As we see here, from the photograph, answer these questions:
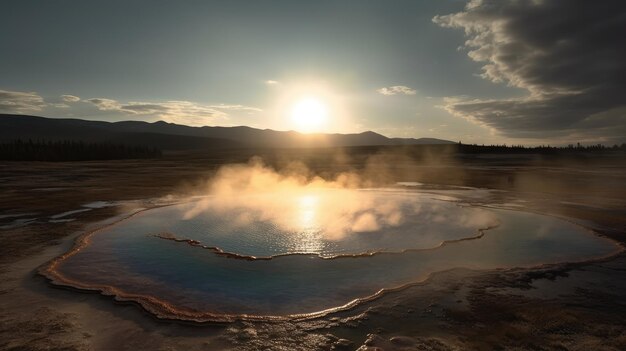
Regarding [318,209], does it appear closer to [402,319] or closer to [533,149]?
[402,319]

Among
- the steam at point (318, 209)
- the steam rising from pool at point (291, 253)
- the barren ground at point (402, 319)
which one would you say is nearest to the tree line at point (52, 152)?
the steam at point (318, 209)

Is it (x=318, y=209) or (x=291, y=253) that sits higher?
(x=318, y=209)

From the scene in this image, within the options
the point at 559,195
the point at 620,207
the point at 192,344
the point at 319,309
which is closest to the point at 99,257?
the point at 192,344

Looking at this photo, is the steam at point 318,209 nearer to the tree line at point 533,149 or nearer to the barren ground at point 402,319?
the barren ground at point 402,319

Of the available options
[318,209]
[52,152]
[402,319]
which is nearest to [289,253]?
[402,319]

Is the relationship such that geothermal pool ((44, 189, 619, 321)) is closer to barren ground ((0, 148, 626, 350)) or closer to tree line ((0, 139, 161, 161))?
barren ground ((0, 148, 626, 350))

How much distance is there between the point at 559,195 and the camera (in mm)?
20391

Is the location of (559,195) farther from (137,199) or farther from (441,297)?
(137,199)

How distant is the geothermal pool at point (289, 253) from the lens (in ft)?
21.9

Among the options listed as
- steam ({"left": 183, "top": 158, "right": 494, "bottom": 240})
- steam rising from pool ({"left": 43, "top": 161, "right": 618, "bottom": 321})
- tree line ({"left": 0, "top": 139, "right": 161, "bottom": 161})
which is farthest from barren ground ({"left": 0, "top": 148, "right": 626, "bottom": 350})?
tree line ({"left": 0, "top": 139, "right": 161, "bottom": 161})

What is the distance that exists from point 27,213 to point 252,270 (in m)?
11.4

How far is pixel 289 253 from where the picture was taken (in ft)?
30.3

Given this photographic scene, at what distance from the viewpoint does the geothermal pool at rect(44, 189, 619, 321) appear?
668 centimetres

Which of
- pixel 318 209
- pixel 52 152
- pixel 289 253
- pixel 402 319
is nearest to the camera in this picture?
pixel 402 319
